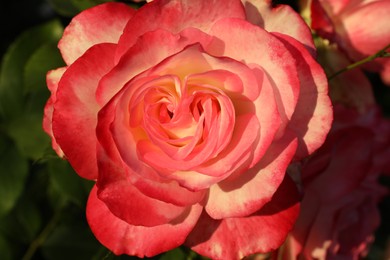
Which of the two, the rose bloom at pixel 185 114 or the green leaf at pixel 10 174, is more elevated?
the rose bloom at pixel 185 114

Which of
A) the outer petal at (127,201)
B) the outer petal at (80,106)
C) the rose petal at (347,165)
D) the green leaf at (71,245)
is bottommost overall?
the green leaf at (71,245)

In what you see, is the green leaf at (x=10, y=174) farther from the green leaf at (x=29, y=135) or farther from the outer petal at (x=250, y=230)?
the outer petal at (x=250, y=230)

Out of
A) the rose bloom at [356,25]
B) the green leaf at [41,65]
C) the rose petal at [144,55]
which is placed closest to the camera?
the rose petal at [144,55]

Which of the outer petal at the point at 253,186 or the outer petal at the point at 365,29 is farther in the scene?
the outer petal at the point at 365,29

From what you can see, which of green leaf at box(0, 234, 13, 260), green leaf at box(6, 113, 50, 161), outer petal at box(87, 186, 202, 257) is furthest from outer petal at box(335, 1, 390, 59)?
green leaf at box(0, 234, 13, 260)

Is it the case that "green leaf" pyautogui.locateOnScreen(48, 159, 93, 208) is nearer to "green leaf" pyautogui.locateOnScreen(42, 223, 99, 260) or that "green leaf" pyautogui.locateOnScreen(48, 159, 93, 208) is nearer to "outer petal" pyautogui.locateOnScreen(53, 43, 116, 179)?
"green leaf" pyautogui.locateOnScreen(42, 223, 99, 260)

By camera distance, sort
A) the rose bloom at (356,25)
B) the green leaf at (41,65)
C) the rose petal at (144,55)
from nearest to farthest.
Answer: the rose petal at (144,55), the rose bloom at (356,25), the green leaf at (41,65)

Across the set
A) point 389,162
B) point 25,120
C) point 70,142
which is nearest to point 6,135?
point 25,120

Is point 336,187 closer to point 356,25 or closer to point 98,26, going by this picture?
point 356,25

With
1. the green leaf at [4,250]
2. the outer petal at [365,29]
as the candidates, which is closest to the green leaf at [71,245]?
the green leaf at [4,250]
